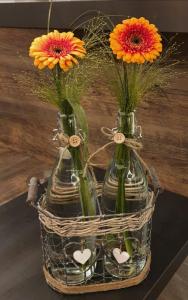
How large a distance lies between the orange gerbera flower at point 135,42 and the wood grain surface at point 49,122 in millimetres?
541

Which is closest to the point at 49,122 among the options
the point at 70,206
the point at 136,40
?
the point at 70,206

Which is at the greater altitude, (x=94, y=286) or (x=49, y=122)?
(x=49, y=122)

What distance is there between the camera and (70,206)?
675mm

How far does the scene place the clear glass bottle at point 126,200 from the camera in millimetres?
651

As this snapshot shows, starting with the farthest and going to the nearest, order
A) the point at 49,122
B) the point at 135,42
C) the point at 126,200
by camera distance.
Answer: the point at 49,122, the point at 126,200, the point at 135,42

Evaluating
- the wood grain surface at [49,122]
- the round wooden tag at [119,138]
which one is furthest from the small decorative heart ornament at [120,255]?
the wood grain surface at [49,122]

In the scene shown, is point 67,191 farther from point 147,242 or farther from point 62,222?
point 147,242

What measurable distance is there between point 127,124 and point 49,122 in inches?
40.8

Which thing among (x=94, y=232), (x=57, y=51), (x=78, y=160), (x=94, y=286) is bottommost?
(x=94, y=286)

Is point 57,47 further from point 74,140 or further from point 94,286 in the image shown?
point 94,286

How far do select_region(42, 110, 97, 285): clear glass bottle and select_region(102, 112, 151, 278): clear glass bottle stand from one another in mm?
31

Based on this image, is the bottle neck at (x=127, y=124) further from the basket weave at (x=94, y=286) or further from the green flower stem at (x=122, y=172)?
the basket weave at (x=94, y=286)

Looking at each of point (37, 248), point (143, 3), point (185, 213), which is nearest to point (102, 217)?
point (37, 248)

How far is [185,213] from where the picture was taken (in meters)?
0.92
